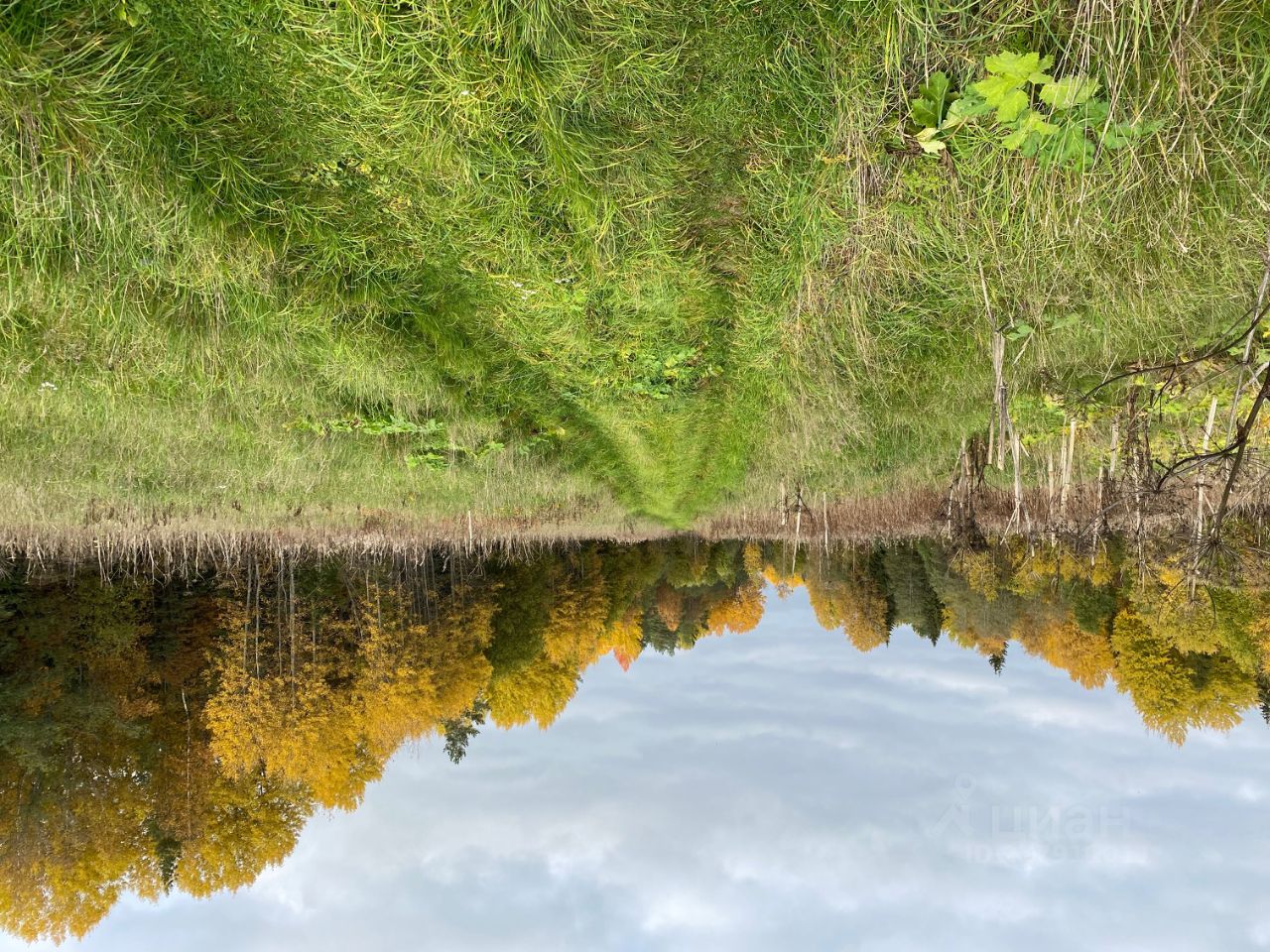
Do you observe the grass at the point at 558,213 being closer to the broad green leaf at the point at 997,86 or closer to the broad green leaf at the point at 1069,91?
the broad green leaf at the point at 1069,91

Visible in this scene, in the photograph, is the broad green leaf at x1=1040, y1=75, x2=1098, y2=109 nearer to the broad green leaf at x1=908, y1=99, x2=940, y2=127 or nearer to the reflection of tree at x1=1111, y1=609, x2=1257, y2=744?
the broad green leaf at x1=908, y1=99, x2=940, y2=127

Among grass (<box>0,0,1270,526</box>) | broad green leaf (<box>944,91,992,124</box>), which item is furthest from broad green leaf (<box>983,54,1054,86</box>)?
broad green leaf (<box>944,91,992,124</box>)

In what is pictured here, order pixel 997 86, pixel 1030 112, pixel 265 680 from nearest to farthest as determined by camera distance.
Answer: pixel 997 86 → pixel 1030 112 → pixel 265 680

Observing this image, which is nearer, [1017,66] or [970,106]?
[1017,66]

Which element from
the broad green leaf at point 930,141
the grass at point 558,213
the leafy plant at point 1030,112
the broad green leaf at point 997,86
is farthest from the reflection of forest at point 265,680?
the broad green leaf at point 997,86

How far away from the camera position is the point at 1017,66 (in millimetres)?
2420

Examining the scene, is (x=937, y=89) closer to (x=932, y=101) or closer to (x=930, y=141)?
(x=932, y=101)

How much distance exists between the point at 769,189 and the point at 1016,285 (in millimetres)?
1974

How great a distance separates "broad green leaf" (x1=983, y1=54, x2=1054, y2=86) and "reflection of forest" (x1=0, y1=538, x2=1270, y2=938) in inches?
325

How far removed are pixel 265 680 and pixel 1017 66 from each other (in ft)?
45.0

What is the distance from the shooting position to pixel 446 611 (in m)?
13.5

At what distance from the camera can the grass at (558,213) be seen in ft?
9.77

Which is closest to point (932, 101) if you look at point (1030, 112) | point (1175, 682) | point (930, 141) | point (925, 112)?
point (925, 112)

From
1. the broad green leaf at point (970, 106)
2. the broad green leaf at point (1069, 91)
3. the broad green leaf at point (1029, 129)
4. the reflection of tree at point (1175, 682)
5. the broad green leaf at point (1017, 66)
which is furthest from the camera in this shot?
the reflection of tree at point (1175, 682)
